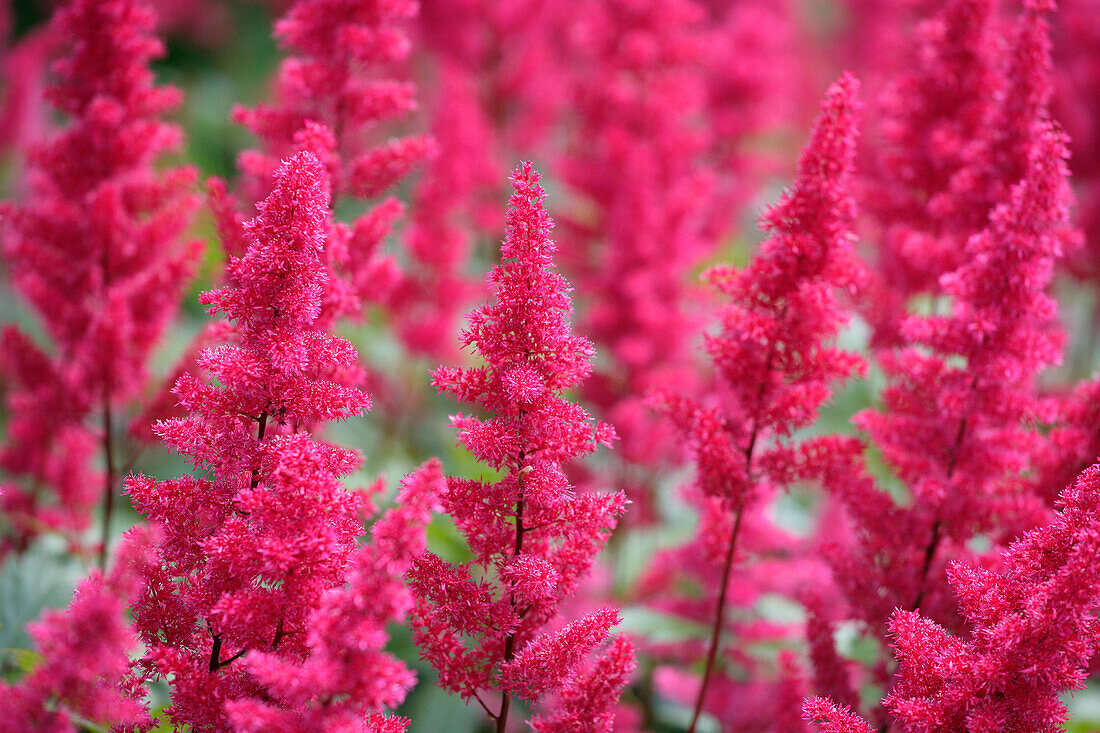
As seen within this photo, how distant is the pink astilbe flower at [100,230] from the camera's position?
1543 mm

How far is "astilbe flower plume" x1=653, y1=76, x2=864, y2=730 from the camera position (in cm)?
121

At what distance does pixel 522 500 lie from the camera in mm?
1022

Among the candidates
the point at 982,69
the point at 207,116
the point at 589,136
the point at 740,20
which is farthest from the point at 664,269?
the point at 207,116

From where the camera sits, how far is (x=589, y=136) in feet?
8.96

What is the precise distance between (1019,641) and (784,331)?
1.56 feet

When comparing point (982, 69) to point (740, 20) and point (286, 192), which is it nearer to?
point (286, 192)

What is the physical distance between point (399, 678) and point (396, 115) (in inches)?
36.5

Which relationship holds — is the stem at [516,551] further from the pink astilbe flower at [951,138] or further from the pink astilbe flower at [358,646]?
the pink astilbe flower at [951,138]

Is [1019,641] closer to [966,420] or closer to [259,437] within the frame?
[966,420]

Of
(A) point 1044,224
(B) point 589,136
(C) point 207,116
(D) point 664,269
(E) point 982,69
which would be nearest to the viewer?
(A) point 1044,224

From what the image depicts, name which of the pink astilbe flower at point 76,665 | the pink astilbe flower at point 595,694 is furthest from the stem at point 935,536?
the pink astilbe flower at point 76,665

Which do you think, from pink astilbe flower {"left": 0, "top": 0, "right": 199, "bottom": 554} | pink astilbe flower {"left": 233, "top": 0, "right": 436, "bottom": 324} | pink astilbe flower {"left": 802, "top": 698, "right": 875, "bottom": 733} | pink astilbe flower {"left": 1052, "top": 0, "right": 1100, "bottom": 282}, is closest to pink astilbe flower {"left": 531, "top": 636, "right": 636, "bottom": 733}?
pink astilbe flower {"left": 802, "top": 698, "right": 875, "bottom": 733}

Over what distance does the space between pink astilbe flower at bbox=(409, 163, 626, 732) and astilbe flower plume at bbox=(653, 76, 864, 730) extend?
30cm

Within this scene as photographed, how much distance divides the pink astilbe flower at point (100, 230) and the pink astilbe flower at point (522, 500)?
0.86 meters
